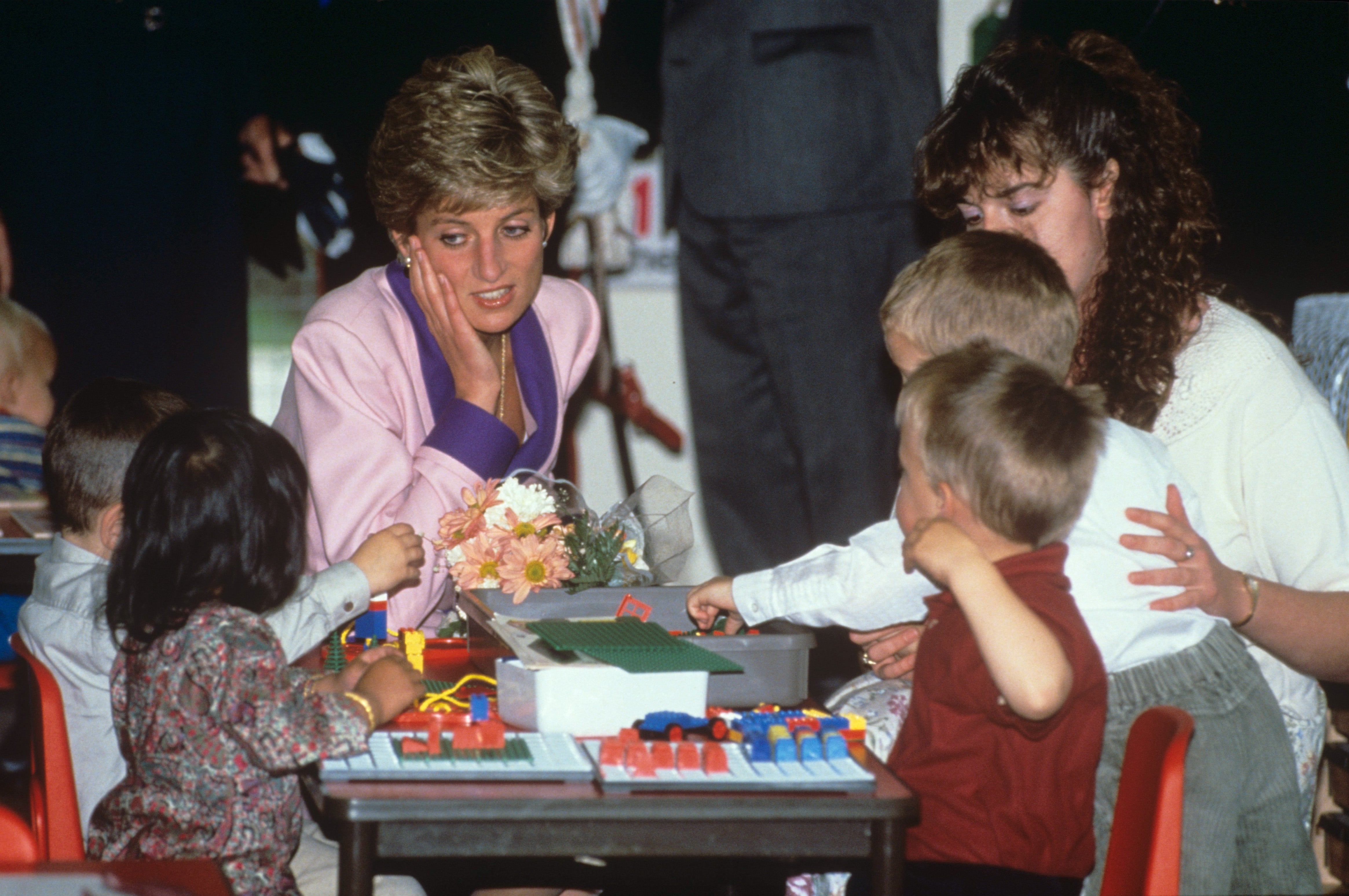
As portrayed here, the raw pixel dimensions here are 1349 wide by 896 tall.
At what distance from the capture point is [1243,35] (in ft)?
11.8

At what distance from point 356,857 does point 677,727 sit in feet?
1.30

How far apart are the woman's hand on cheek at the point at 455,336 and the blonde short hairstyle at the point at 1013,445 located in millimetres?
1160

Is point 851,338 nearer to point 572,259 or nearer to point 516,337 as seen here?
point 572,259

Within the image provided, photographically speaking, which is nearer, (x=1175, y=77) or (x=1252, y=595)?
(x=1252, y=595)

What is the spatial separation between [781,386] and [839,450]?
254 millimetres

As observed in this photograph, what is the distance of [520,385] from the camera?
9.14ft

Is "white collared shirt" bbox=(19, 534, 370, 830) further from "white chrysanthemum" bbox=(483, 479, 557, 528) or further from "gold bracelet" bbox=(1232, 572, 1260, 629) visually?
"gold bracelet" bbox=(1232, 572, 1260, 629)

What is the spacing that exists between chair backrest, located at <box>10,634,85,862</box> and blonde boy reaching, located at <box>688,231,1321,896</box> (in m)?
0.95

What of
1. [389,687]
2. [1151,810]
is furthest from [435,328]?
[1151,810]

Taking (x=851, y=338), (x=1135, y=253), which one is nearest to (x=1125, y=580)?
(x=1135, y=253)

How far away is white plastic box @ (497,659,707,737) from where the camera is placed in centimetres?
158

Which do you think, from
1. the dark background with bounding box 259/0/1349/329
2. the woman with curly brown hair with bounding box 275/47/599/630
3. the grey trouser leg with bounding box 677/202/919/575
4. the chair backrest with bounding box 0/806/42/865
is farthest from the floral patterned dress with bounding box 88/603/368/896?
the dark background with bounding box 259/0/1349/329

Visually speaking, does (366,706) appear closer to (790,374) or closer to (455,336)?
(455,336)

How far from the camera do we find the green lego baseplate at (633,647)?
1594mm
